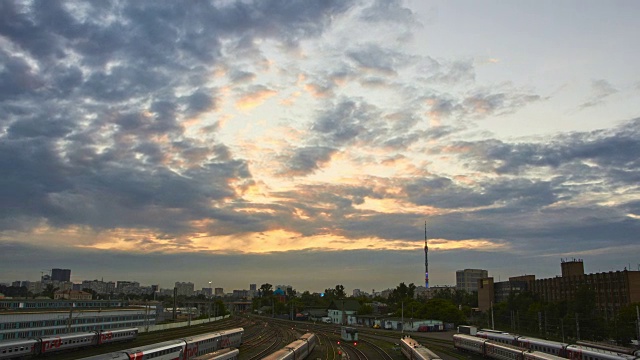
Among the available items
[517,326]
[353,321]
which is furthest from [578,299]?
[353,321]

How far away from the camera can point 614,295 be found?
138125 mm

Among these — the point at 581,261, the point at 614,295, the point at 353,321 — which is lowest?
the point at 353,321

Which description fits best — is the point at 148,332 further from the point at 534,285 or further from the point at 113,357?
the point at 534,285

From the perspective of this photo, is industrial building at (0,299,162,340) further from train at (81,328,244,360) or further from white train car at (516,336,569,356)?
white train car at (516,336,569,356)

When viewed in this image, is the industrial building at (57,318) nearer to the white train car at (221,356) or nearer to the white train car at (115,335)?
the white train car at (115,335)

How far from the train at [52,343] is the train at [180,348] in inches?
504

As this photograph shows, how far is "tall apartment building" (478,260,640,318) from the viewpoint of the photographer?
133750 mm

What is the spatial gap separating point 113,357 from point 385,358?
4027 cm

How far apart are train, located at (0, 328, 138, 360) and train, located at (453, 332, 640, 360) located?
5584cm

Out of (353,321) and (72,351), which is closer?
(72,351)

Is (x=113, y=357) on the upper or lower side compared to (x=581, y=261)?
lower

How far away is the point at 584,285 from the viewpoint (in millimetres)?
114562

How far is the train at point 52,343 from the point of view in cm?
5144

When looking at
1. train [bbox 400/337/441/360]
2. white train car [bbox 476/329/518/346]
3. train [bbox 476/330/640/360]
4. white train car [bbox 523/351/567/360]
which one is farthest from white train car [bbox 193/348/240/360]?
white train car [bbox 476/329/518/346]
